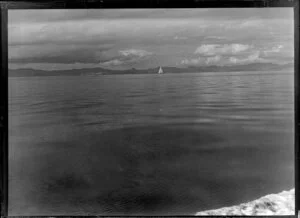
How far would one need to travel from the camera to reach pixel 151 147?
5.35 metres

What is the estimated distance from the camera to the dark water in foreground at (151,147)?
14.8 feet

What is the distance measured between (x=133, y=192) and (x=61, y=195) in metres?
1.21

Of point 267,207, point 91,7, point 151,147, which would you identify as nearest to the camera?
point 91,7

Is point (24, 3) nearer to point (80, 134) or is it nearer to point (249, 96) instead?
point (80, 134)

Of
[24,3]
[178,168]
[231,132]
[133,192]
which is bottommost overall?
[133,192]

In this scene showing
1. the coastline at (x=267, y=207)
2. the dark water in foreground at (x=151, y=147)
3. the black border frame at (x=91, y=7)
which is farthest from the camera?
the dark water in foreground at (x=151, y=147)

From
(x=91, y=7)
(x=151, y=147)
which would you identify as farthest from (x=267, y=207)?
(x=151, y=147)

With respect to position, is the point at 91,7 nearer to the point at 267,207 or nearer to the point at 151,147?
the point at 267,207

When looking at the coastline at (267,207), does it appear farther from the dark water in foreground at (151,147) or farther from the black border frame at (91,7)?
the dark water in foreground at (151,147)

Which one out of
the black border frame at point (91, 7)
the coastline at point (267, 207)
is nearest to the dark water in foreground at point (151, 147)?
the coastline at point (267, 207)

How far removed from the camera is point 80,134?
591 cm

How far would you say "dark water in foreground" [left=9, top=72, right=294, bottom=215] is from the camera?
4520 millimetres

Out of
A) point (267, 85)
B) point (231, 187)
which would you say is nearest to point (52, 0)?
point (231, 187)

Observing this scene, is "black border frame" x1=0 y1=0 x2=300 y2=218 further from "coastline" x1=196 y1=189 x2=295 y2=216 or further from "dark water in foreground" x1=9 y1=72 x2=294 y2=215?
"dark water in foreground" x1=9 y1=72 x2=294 y2=215
